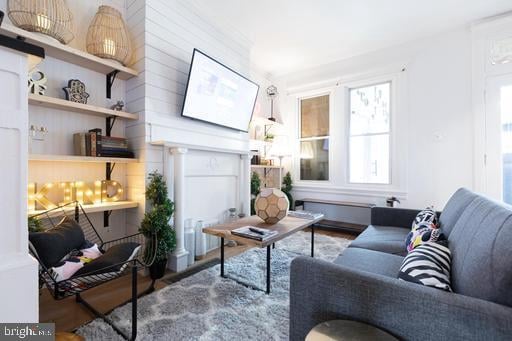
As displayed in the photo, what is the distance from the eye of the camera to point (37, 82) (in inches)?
73.3

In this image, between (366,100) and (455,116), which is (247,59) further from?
(455,116)

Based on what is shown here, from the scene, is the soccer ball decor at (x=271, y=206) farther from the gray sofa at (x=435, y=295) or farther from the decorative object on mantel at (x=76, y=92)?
the decorative object on mantel at (x=76, y=92)

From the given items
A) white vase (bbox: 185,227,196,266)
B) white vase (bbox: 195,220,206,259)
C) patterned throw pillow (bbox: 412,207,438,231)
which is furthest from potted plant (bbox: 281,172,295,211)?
patterned throw pillow (bbox: 412,207,438,231)

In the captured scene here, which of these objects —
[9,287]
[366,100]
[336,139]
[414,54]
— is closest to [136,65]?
[9,287]

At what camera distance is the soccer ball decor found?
2193 millimetres

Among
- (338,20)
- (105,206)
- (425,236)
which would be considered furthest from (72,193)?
(338,20)

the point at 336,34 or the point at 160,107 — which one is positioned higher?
the point at 336,34

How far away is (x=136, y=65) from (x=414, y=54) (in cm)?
375

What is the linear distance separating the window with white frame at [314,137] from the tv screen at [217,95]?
1524 millimetres

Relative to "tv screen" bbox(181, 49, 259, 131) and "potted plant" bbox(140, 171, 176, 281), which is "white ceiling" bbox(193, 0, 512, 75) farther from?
"potted plant" bbox(140, 171, 176, 281)

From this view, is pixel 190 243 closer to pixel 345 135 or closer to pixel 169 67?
pixel 169 67

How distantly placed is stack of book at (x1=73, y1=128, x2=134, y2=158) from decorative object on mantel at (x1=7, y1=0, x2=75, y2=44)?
0.77 meters

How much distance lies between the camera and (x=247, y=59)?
3.61 meters

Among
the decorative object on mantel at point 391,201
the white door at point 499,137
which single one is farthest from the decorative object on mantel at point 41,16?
the white door at point 499,137
